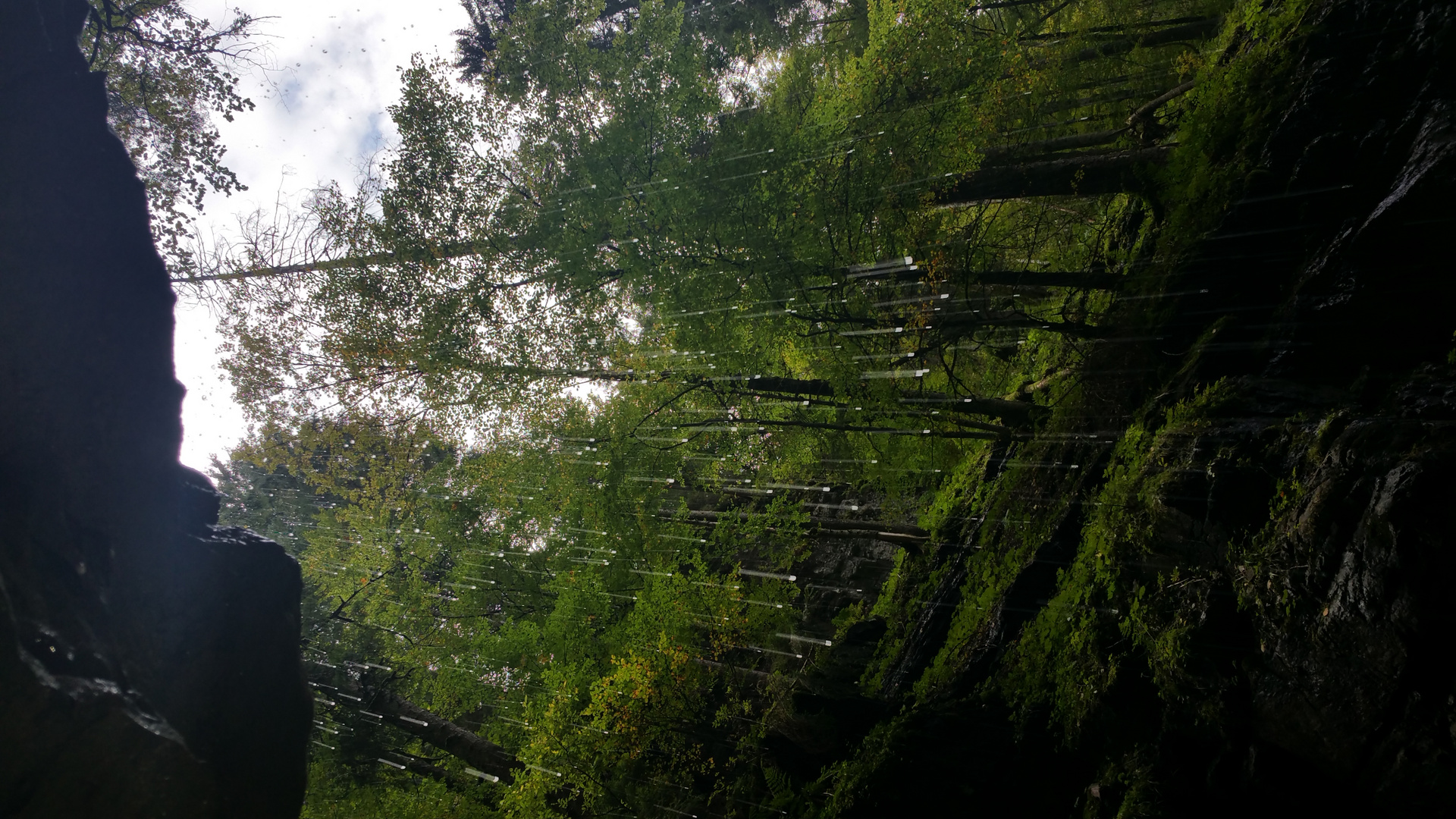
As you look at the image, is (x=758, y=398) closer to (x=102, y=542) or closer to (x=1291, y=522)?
(x=1291, y=522)

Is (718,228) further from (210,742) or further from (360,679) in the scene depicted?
(360,679)

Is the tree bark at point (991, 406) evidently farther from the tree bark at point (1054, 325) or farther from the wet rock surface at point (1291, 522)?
the wet rock surface at point (1291, 522)

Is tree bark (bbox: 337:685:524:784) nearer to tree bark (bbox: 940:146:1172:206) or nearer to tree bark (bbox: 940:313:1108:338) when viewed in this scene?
tree bark (bbox: 940:313:1108:338)

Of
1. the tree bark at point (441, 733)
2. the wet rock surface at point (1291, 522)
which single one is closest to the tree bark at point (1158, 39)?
the wet rock surface at point (1291, 522)

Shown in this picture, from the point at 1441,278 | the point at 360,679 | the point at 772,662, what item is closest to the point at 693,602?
the point at 772,662

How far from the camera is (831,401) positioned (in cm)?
838

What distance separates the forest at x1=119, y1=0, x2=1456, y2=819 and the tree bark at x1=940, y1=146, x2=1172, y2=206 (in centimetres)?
4

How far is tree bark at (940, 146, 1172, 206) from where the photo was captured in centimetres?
708

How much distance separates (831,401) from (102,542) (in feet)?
23.1

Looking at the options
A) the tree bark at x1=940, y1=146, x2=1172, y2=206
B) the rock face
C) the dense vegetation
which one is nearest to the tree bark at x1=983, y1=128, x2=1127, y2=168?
the dense vegetation

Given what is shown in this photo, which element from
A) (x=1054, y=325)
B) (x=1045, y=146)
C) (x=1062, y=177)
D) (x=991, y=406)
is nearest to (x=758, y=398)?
(x=991, y=406)

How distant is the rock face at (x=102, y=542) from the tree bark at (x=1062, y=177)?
7.97 m

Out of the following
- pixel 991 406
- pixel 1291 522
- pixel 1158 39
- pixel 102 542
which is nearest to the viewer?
pixel 102 542

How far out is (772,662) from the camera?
11.7 metres
